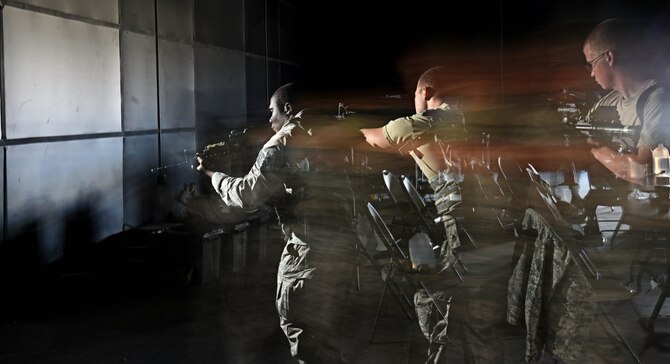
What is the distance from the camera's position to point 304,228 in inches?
150

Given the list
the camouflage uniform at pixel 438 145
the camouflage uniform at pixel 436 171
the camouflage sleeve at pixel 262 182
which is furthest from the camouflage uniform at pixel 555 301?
the camouflage sleeve at pixel 262 182

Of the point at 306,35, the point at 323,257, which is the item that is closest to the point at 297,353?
the point at 323,257

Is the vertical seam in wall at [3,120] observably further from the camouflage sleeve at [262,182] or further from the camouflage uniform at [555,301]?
the camouflage uniform at [555,301]

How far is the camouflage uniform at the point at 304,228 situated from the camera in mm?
3707

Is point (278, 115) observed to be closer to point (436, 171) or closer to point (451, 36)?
point (436, 171)

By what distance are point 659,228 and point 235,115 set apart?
263 inches

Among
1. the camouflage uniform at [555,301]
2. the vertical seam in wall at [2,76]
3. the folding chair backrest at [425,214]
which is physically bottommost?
the camouflage uniform at [555,301]

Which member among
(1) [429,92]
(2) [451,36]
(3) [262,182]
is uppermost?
(2) [451,36]

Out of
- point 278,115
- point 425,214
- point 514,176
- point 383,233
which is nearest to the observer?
point 278,115

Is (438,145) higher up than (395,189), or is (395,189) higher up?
(438,145)

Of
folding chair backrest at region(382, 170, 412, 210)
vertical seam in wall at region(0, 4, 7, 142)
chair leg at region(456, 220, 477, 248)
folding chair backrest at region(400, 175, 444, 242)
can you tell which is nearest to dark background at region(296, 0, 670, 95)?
folding chair backrest at region(382, 170, 412, 210)

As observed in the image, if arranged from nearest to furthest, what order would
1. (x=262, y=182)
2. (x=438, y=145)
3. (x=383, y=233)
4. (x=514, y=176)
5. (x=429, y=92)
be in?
1. (x=262, y=182)
2. (x=438, y=145)
3. (x=429, y=92)
4. (x=383, y=233)
5. (x=514, y=176)

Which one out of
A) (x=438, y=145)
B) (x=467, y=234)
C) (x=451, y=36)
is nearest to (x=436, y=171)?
(x=438, y=145)

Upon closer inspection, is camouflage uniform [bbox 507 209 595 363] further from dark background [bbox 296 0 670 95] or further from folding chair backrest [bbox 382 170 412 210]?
dark background [bbox 296 0 670 95]
